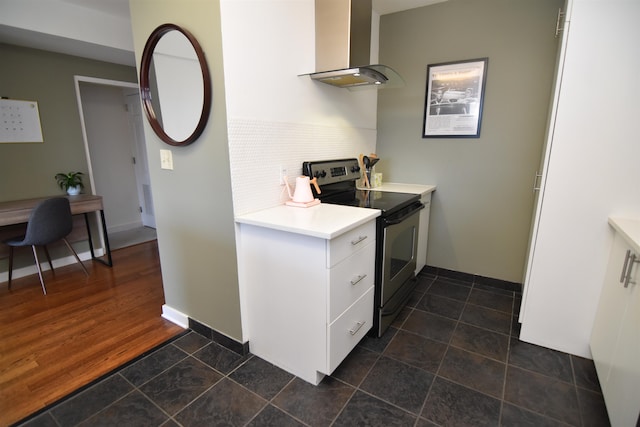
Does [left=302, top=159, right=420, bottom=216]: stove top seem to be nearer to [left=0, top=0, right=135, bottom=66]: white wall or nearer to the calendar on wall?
[left=0, top=0, right=135, bottom=66]: white wall

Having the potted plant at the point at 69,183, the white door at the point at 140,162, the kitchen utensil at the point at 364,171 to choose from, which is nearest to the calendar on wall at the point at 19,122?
the potted plant at the point at 69,183

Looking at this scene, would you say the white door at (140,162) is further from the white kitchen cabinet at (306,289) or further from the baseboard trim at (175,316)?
the white kitchen cabinet at (306,289)

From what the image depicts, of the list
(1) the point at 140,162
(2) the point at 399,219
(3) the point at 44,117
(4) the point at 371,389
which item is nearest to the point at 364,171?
(2) the point at 399,219

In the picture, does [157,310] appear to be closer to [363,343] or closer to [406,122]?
[363,343]

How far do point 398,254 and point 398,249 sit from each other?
0.04m

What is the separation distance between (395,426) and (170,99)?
7.00 ft

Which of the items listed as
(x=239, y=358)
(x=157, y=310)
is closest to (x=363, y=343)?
(x=239, y=358)

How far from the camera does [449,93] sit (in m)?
2.70

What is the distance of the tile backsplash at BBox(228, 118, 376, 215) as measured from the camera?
1.68 m

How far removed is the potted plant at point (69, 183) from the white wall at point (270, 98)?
2.74 metres

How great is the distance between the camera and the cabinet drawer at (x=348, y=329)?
1582mm

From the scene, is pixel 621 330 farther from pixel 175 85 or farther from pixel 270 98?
pixel 175 85

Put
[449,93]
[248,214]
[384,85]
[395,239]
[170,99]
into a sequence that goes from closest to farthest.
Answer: [248,214]
[170,99]
[395,239]
[384,85]
[449,93]

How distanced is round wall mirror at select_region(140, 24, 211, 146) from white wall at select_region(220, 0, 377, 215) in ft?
0.62
